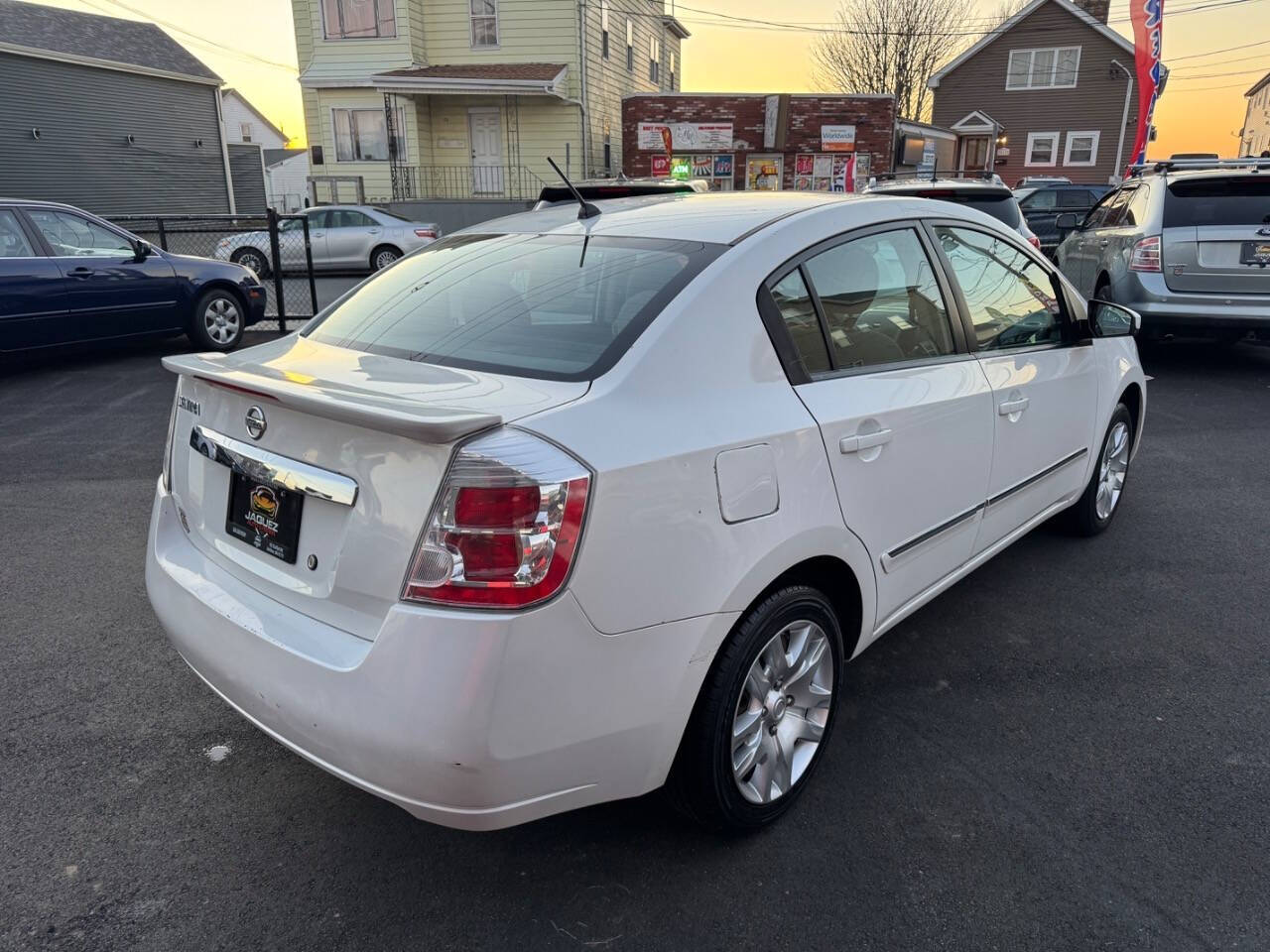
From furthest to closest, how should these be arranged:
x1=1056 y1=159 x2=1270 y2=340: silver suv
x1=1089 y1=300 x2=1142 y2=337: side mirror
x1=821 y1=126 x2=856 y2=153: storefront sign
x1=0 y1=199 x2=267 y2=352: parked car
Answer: x1=821 y1=126 x2=856 y2=153: storefront sign < x1=0 y1=199 x2=267 y2=352: parked car < x1=1056 y1=159 x2=1270 y2=340: silver suv < x1=1089 y1=300 x2=1142 y2=337: side mirror

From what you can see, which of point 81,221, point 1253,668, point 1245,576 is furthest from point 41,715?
point 81,221

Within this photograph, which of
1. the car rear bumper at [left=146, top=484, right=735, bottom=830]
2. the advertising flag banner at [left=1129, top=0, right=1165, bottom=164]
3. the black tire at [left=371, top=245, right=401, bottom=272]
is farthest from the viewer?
the advertising flag banner at [left=1129, top=0, right=1165, bottom=164]

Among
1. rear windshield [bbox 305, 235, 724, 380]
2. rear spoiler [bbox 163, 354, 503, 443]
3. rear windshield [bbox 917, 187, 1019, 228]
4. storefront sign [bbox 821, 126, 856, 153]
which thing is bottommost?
rear spoiler [bbox 163, 354, 503, 443]

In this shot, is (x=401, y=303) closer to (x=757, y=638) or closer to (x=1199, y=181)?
(x=757, y=638)

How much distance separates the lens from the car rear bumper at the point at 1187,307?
7742 mm

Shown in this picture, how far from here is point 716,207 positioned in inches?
118

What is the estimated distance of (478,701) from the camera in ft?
5.98

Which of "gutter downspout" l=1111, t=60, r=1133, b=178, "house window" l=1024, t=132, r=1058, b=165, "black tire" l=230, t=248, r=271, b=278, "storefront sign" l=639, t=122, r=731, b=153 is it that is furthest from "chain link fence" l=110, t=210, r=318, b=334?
"gutter downspout" l=1111, t=60, r=1133, b=178

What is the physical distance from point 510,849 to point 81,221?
868 centimetres

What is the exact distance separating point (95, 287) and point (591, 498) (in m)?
8.50

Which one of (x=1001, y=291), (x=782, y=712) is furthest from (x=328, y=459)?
(x=1001, y=291)

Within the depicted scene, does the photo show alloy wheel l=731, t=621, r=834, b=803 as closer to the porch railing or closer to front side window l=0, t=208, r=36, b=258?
front side window l=0, t=208, r=36, b=258

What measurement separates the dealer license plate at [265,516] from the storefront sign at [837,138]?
79.8ft

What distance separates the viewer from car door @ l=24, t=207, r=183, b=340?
329 inches
